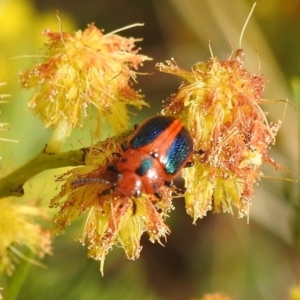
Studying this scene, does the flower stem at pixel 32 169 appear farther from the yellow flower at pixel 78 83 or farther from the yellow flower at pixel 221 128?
the yellow flower at pixel 221 128

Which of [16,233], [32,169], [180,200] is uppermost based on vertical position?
[32,169]

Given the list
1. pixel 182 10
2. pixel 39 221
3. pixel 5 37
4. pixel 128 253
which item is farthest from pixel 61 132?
pixel 182 10

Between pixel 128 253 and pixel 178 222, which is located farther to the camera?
pixel 178 222

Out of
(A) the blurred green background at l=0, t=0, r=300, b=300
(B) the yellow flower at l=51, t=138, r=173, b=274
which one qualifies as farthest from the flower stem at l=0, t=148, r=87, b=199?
(A) the blurred green background at l=0, t=0, r=300, b=300

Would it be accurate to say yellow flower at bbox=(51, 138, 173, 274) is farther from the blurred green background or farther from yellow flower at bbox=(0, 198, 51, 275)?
the blurred green background

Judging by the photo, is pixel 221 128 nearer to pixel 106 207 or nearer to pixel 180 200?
pixel 106 207

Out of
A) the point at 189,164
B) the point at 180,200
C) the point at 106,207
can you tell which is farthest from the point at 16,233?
the point at 180,200

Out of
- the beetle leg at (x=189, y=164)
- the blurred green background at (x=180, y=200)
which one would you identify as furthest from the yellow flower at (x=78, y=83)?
the blurred green background at (x=180, y=200)

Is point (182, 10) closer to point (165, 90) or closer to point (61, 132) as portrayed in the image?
point (165, 90)
